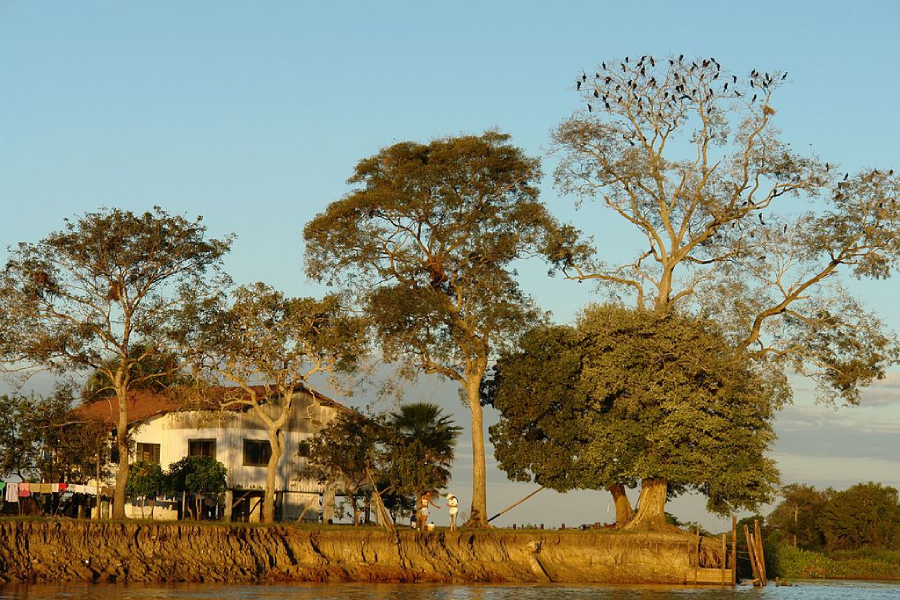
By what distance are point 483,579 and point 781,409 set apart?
13262 millimetres

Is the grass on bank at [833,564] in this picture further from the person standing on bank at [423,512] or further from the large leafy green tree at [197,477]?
the large leafy green tree at [197,477]

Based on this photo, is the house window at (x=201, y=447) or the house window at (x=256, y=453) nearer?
the house window at (x=201, y=447)

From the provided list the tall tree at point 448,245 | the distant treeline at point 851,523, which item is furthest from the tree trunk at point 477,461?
the distant treeline at point 851,523

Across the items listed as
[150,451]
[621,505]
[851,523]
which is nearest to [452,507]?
[621,505]

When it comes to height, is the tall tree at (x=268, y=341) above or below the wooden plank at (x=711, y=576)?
above

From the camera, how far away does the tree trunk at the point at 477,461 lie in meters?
45.3

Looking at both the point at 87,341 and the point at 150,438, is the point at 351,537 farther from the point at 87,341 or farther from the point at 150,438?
the point at 150,438

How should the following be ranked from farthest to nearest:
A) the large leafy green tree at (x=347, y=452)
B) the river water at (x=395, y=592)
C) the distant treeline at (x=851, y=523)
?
1. the distant treeline at (x=851, y=523)
2. the large leafy green tree at (x=347, y=452)
3. the river water at (x=395, y=592)

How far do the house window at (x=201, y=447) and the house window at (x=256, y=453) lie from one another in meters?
1.50

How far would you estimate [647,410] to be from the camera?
44219 mm

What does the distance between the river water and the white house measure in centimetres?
1610

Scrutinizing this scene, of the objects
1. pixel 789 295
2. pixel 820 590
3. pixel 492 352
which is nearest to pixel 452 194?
pixel 492 352

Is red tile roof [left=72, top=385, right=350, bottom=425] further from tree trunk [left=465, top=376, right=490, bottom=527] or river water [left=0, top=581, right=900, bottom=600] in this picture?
river water [left=0, top=581, right=900, bottom=600]

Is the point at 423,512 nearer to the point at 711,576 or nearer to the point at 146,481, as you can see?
the point at 711,576
